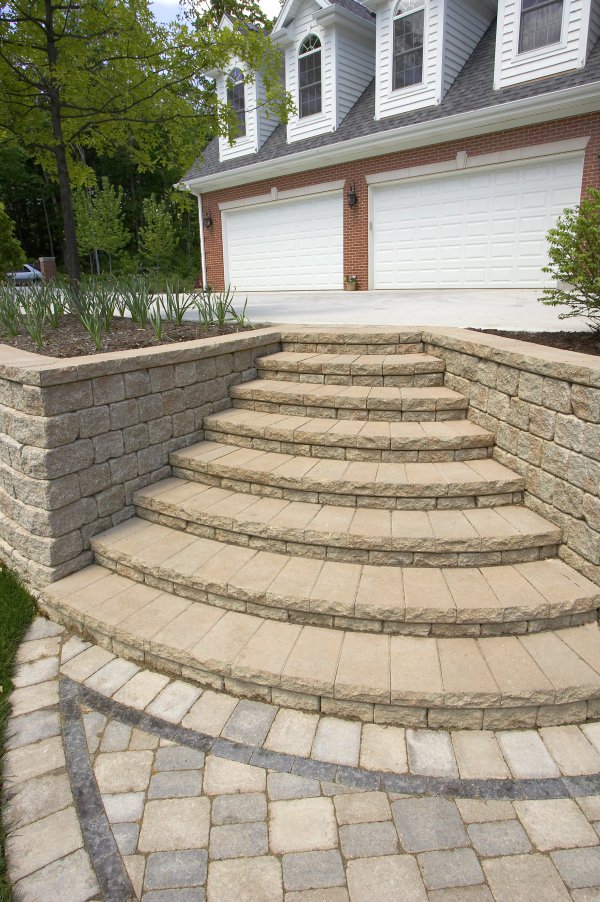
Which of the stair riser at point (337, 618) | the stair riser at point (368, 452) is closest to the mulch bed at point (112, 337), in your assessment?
the stair riser at point (368, 452)

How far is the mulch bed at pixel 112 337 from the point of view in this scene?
422 cm

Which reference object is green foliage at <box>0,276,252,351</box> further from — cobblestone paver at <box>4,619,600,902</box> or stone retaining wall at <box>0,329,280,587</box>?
cobblestone paver at <box>4,619,600,902</box>

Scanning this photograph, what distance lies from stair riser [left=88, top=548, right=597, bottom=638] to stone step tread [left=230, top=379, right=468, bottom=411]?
1736 millimetres

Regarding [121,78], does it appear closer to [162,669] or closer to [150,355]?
[150,355]

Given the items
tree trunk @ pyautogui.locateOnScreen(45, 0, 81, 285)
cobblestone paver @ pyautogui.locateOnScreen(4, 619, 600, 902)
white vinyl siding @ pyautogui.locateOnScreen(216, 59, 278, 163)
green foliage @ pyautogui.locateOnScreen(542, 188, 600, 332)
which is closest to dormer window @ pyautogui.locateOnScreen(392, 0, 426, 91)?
white vinyl siding @ pyautogui.locateOnScreen(216, 59, 278, 163)

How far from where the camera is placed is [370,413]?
4070 millimetres

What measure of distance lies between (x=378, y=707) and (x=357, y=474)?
1461 millimetres

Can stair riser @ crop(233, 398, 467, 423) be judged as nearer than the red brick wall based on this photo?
Yes


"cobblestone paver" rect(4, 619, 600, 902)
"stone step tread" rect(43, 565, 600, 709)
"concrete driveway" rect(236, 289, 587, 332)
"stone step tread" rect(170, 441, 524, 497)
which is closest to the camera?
"cobblestone paver" rect(4, 619, 600, 902)

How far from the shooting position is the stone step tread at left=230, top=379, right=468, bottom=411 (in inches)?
156

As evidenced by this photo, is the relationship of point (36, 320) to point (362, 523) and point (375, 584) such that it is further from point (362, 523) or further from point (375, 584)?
point (375, 584)

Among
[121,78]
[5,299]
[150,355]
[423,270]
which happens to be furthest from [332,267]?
[150,355]

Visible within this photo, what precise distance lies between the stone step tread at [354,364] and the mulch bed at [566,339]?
68 cm

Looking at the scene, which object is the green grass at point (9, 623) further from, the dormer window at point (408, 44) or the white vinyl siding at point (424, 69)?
the dormer window at point (408, 44)
